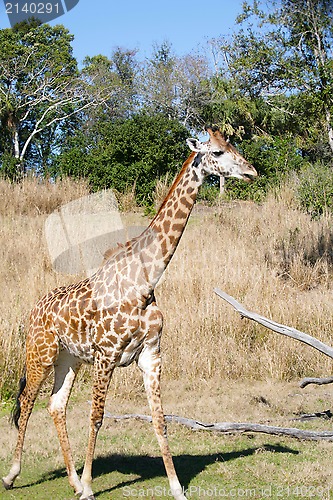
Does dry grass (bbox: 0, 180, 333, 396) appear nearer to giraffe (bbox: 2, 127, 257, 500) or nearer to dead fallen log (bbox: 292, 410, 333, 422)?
dead fallen log (bbox: 292, 410, 333, 422)

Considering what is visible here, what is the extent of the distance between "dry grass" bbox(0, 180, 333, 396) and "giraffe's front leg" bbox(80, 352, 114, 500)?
3.10 metres

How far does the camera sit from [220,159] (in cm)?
479


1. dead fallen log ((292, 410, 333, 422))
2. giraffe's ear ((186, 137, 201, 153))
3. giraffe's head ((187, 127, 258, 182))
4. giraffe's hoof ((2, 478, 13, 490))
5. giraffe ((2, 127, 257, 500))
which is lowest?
dead fallen log ((292, 410, 333, 422))

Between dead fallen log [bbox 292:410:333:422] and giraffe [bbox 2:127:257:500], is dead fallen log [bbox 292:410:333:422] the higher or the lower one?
the lower one

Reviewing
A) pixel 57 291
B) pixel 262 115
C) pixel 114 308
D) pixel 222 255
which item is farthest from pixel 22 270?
pixel 262 115

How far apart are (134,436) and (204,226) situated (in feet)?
25.9

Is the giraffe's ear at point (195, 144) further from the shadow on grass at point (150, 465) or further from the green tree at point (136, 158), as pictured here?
the green tree at point (136, 158)

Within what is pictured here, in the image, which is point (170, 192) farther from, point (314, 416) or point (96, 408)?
point (314, 416)

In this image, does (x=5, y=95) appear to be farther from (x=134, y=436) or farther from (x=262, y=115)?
(x=134, y=436)

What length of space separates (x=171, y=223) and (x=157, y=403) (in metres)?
1.32

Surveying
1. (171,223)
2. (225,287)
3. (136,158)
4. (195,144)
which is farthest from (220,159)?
(136,158)

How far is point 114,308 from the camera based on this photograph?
491 cm

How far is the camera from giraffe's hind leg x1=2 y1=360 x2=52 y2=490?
5324 millimetres

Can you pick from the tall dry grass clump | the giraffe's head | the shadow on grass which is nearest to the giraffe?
the giraffe's head
